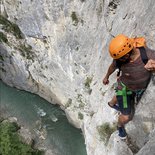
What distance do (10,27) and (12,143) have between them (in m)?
7.18

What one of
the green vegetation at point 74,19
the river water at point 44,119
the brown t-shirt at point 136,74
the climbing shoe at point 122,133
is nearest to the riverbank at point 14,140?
the river water at point 44,119

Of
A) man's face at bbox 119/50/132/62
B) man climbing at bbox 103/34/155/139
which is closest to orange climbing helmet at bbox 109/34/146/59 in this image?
man climbing at bbox 103/34/155/139

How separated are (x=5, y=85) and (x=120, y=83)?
18979 millimetres

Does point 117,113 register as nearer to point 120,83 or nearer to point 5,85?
point 120,83

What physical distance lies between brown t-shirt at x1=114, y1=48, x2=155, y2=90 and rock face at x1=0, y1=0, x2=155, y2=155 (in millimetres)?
278

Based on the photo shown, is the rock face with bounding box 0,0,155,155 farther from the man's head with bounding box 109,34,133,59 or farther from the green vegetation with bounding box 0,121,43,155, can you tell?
the green vegetation with bounding box 0,121,43,155

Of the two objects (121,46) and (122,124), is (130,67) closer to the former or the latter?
(121,46)

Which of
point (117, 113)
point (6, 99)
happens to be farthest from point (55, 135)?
point (117, 113)

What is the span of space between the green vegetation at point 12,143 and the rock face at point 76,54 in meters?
3.13

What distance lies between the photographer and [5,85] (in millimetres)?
29266

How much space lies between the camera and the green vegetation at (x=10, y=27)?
25203mm

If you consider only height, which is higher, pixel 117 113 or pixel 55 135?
pixel 117 113

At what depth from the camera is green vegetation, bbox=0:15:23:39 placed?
25.2 metres

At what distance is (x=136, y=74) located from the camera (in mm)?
10703
